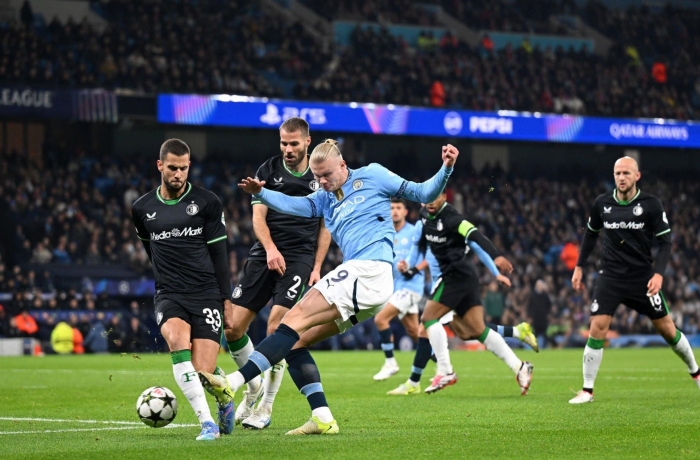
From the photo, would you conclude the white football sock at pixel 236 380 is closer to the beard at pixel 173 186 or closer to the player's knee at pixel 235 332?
the beard at pixel 173 186

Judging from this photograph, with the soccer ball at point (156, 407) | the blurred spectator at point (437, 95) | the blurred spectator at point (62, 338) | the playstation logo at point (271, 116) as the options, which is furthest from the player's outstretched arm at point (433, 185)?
the blurred spectator at point (437, 95)

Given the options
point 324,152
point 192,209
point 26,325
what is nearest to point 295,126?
point 324,152

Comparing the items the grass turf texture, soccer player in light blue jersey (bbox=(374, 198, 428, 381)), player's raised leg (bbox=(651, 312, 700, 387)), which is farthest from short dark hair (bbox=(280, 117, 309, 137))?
soccer player in light blue jersey (bbox=(374, 198, 428, 381))

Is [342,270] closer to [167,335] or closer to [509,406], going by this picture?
[167,335]

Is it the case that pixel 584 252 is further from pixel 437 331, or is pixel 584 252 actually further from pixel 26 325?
pixel 26 325

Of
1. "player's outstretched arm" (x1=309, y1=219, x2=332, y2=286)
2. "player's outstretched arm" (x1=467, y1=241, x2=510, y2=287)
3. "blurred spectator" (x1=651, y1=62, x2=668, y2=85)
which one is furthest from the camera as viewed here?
"blurred spectator" (x1=651, y1=62, x2=668, y2=85)

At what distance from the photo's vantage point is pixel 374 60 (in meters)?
36.8

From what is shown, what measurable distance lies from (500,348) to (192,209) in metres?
5.84

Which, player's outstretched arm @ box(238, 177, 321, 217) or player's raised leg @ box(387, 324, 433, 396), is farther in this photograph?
player's raised leg @ box(387, 324, 433, 396)

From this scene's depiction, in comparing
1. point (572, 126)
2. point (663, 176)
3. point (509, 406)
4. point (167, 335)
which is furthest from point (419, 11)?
point (167, 335)

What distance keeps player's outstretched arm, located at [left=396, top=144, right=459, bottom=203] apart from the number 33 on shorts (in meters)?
1.63

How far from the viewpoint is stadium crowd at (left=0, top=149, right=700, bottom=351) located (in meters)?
25.7

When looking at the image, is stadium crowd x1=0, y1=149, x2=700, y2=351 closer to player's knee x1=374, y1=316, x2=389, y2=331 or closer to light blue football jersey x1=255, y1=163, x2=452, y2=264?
player's knee x1=374, y1=316, x2=389, y2=331

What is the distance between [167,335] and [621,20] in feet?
132
